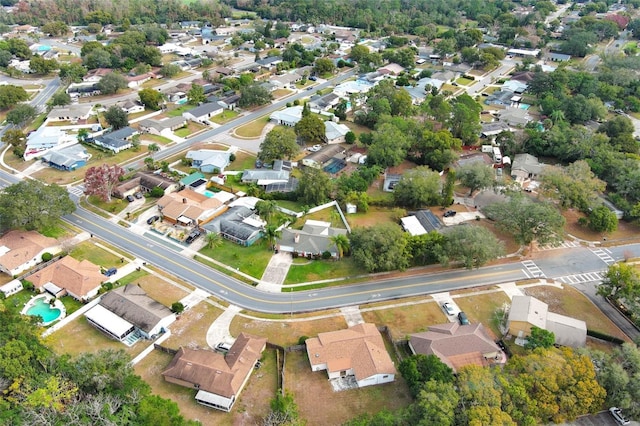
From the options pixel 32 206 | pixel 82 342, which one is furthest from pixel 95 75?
pixel 82 342

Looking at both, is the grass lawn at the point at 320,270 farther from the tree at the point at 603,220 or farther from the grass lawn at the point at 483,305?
the tree at the point at 603,220

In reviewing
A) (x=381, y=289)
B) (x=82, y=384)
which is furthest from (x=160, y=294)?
(x=381, y=289)

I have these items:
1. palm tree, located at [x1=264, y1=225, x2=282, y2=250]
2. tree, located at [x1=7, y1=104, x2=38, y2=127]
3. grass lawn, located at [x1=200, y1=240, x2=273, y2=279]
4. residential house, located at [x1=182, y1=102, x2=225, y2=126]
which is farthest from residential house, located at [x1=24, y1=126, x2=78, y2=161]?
palm tree, located at [x1=264, y1=225, x2=282, y2=250]

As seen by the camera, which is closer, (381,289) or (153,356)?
(153,356)

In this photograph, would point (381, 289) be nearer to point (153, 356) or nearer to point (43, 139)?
point (153, 356)

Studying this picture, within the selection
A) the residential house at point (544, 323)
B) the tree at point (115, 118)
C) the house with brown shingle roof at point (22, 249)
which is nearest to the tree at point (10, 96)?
the tree at point (115, 118)
